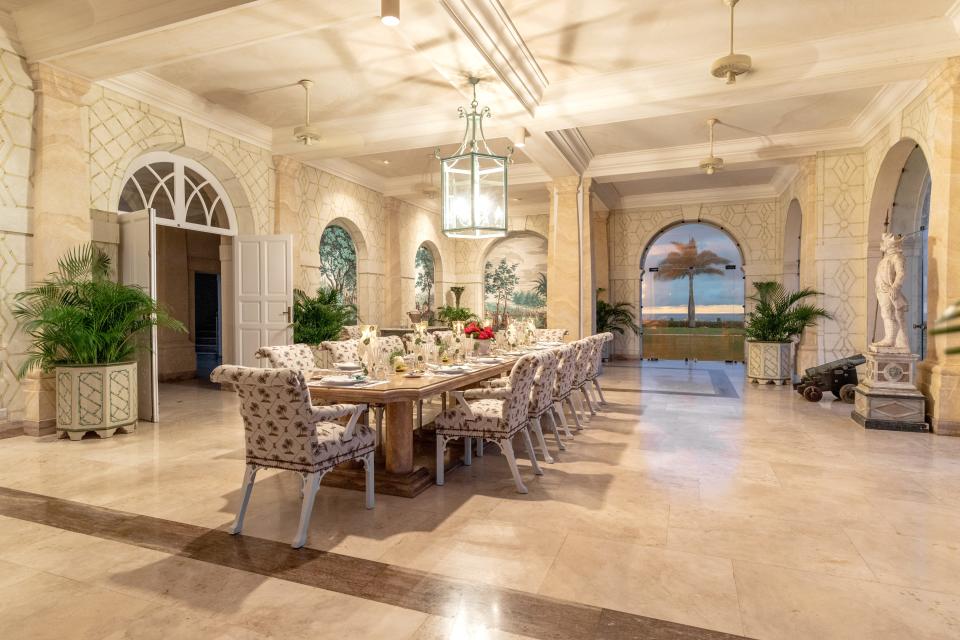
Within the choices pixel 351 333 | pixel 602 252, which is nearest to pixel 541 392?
pixel 351 333

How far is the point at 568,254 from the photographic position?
Answer: 9.41 meters

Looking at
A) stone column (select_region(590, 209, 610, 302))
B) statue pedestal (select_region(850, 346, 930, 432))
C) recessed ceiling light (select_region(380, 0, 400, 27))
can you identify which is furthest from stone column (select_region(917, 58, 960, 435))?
stone column (select_region(590, 209, 610, 302))

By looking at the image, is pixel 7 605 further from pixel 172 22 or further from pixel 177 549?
pixel 172 22

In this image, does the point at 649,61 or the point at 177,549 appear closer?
the point at 177,549

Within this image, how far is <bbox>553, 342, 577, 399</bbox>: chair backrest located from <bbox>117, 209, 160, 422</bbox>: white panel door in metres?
4.11

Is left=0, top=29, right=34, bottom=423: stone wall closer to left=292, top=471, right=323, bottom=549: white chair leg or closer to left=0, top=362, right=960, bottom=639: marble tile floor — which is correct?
left=0, top=362, right=960, bottom=639: marble tile floor

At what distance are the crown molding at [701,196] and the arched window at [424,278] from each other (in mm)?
4581

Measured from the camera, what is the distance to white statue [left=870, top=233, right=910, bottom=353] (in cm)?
574

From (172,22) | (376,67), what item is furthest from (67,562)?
(376,67)

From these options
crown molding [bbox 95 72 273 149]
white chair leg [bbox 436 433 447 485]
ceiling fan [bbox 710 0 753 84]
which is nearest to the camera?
white chair leg [bbox 436 433 447 485]

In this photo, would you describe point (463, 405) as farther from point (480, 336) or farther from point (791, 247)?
point (791, 247)

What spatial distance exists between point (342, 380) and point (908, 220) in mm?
7911

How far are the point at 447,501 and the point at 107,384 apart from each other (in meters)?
3.71

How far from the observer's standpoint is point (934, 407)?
543 centimetres
